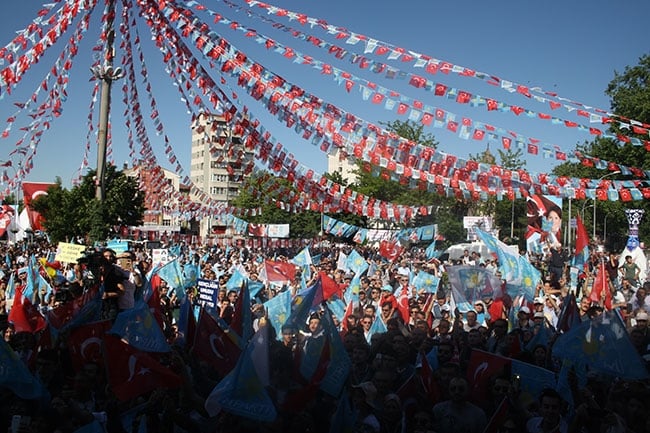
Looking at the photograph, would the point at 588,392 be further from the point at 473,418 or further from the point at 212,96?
the point at 212,96

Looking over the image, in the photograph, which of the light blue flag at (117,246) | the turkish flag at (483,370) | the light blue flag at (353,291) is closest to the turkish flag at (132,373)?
the turkish flag at (483,370)

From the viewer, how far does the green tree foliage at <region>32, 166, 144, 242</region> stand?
104ft

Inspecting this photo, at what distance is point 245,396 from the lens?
545 centimetres

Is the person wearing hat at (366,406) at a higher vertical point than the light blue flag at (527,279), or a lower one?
lower

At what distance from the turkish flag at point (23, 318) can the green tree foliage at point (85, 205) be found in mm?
18769

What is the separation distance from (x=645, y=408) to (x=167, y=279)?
34.3 ft

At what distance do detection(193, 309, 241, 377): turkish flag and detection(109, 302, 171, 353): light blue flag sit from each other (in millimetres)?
402

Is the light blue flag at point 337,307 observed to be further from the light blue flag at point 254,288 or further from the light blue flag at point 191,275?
the light blue flag at point 191,275

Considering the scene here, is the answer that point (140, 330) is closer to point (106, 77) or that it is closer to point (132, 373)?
point (132, 373)

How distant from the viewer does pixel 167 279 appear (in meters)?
14.1

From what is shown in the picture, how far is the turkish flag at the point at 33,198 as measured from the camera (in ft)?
142

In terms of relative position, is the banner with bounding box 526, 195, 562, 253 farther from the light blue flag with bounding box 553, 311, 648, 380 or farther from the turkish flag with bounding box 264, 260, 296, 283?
the light blue flag with bounding box 553, 311, 648, 380

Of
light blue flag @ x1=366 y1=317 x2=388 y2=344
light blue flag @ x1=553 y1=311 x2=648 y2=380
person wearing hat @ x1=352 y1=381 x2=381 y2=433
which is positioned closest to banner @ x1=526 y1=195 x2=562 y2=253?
light blue flag @ x1=366 y1=317 x2=388 y2=344

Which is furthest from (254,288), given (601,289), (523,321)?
(601,289)
